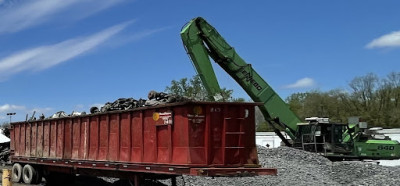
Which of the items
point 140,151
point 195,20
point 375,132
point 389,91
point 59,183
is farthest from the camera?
point 389,91

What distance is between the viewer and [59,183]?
17.7m

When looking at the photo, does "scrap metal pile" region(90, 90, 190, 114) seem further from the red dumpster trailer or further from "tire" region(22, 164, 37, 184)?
"tire" region(22, 164, 37, 184)

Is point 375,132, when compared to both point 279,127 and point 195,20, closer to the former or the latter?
point 279,127

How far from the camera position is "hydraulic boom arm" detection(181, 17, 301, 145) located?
1980 centimetres

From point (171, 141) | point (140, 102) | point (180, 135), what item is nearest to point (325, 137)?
point (140, 102)

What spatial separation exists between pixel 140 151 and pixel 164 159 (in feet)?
3.25

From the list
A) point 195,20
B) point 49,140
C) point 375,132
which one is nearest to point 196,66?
point 195,20

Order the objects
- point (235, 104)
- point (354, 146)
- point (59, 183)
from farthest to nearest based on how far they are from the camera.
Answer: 1. point (354, 146)
2. point (59, 183)
3. point (235, 104)

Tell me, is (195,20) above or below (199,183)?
above

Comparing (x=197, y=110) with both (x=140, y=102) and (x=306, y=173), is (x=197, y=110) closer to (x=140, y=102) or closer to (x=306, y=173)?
(x=140, y=102)

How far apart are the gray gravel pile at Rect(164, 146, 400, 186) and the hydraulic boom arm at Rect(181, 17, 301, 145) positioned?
2160 mm

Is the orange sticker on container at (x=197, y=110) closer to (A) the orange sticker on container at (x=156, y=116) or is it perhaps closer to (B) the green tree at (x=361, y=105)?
(A) the orange sticker on container at (x=156, y=116)

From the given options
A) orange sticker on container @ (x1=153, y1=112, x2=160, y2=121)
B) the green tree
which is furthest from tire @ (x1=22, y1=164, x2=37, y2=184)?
the green tree

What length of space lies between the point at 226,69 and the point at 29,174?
10.4 m
